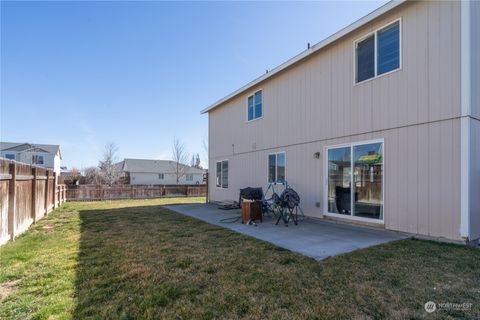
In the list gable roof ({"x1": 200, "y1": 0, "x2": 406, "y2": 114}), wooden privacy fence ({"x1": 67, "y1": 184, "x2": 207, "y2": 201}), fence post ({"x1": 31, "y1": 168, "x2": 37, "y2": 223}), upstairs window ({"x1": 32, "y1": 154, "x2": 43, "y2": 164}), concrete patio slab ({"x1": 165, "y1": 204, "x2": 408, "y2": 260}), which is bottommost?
wooden privacy fence ({"x1": 67, "y1": 184, "x2": 207, "y2": 201})

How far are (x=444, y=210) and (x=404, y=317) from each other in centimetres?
342

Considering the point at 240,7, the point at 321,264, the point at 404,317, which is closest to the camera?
the point at 404,317

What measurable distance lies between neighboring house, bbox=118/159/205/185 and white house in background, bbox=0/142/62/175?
8552 mm

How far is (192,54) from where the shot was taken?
1266 cm

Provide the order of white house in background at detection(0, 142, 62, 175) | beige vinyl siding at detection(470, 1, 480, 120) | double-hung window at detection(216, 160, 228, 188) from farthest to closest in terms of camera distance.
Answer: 1. white house in background at detection(0, 142, 62, 175)
2. double-hung window at detection(216, 160, 228, 188)
3. beige vinyl siding at detection(470, 1, 480, 120)

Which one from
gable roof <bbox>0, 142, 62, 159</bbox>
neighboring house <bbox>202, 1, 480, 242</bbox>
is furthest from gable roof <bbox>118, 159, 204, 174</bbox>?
A: neighboring house <bbox>202, 1, 480, 242</bbox>

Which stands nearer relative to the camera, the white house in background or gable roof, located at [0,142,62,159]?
the white house in background

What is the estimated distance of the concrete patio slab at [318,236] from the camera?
14.7ft

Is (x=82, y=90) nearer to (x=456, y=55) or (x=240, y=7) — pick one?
(x=240, y=7)

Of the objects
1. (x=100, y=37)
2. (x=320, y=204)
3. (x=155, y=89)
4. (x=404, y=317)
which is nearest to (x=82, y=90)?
(x=155, y=89)

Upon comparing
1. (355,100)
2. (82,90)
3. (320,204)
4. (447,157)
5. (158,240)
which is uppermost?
(82,90)

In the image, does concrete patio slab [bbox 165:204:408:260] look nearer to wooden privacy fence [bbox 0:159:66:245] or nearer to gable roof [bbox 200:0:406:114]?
wooden privacy fence [bbox 0:159:66:245]

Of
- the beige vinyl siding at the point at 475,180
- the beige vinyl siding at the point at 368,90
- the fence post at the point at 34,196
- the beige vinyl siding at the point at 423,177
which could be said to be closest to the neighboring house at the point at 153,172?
the beige vinyl siding at the point at 368,90

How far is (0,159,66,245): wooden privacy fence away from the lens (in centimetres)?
493
